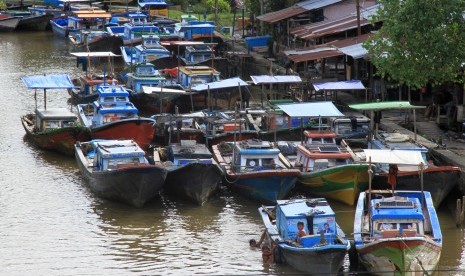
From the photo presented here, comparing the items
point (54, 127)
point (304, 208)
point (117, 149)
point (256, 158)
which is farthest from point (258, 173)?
point (54, 127)

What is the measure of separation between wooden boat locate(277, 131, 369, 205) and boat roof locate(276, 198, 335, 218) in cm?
482

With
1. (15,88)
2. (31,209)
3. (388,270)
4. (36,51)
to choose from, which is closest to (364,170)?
(388,270)

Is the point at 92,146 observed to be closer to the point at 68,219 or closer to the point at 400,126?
the point at 68,219

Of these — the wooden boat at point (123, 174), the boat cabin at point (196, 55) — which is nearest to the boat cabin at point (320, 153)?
the wooden boat at point (123, 174)

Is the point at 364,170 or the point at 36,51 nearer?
the point at 364,170

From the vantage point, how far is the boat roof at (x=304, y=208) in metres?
28.4

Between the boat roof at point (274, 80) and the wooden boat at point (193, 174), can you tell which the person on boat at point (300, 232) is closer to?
the wooden boat at point (193, 174)

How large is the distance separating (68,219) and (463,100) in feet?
47.2

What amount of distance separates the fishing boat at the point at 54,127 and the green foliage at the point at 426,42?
11.2 m

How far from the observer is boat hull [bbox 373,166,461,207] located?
3359 cm

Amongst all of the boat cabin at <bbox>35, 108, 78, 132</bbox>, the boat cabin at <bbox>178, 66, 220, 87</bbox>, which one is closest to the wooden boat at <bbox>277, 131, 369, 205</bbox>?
the boat cabin at <bbox>35, 108, 78, 132</bbox>

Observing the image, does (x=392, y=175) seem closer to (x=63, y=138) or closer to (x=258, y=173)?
(x=258, y=173)

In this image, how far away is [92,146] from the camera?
1548 inches

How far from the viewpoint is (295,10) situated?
5797 cm
